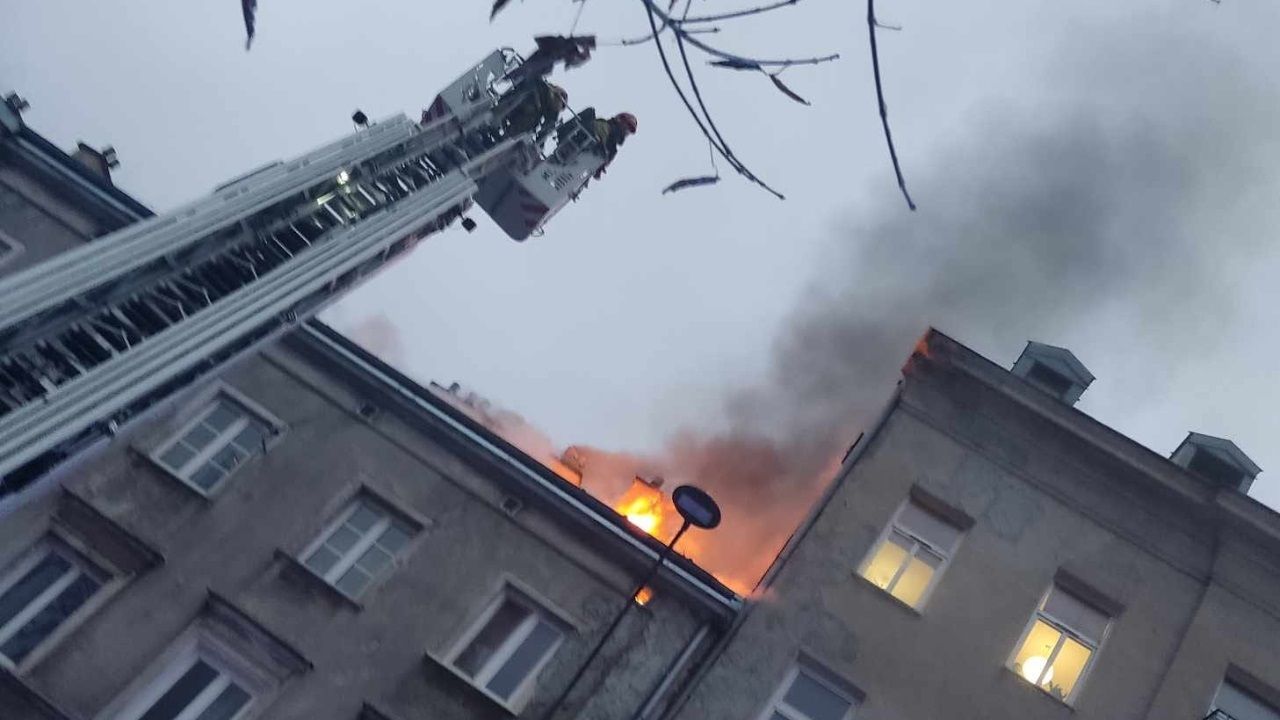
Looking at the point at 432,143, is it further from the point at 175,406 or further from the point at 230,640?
the point at 230,640

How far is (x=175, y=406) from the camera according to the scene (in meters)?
12.6

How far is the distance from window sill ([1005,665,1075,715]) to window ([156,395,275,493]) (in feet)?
28.9

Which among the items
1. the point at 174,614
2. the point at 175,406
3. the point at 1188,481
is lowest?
the point at 174,614

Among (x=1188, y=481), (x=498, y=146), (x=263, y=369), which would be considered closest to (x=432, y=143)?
(x=498, y=146)

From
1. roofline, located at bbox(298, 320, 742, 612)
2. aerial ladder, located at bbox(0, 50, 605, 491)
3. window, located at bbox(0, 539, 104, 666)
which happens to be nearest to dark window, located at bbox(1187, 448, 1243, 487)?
roofline, located at bbox(298, 320, 742, 612)

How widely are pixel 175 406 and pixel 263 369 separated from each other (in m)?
1.16

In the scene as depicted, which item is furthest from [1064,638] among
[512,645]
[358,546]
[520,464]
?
[358,546]

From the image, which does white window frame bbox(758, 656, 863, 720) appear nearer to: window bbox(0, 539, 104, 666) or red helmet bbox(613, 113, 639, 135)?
window bbox(0, 539, 104, 666)

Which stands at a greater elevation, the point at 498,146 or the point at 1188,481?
the point at 498,146

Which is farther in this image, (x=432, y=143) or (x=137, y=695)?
(x=432, y=143)

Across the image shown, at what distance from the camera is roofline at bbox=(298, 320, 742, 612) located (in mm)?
12219

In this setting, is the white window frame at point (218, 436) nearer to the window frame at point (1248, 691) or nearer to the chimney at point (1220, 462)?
the window frame at point (1248, 691)

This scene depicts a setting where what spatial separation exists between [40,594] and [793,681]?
8028 millimetres

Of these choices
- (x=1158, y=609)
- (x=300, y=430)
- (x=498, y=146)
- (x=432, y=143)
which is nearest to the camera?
(x=1158, y=609)
